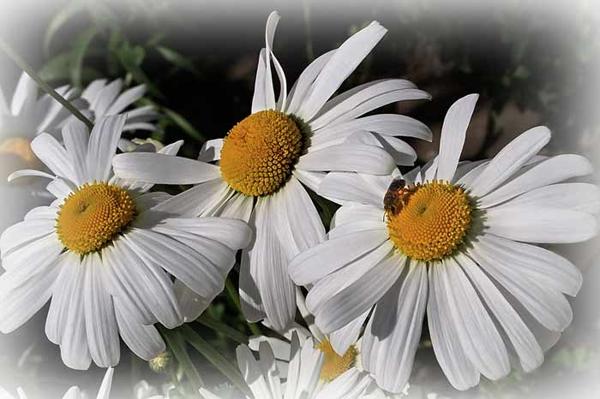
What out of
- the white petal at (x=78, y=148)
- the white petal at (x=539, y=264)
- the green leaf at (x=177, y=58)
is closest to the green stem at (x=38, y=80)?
the white petal at (x=78, y=148)

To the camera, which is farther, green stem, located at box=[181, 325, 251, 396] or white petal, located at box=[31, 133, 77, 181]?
white petal, located at box=[31, 133, 77, 181]

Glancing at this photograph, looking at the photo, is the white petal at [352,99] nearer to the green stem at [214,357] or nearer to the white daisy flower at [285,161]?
the white daisy flower at [285,161]

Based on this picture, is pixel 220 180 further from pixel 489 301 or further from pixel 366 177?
pixel 489 301

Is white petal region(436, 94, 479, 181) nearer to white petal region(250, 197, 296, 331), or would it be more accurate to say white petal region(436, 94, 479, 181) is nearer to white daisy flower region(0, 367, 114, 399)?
white petal region(250, 197, 296, 331)

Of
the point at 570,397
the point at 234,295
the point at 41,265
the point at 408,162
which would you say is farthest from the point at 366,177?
the point at 570,397

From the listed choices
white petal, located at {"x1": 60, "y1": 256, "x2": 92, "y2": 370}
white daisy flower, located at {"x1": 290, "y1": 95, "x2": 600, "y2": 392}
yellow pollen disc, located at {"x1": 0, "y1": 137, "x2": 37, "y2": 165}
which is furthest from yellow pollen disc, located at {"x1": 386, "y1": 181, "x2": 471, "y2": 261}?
yellow pollen disc, located at {"x1": 0, "y1": 137, "x2": 37, "y2": 165}
